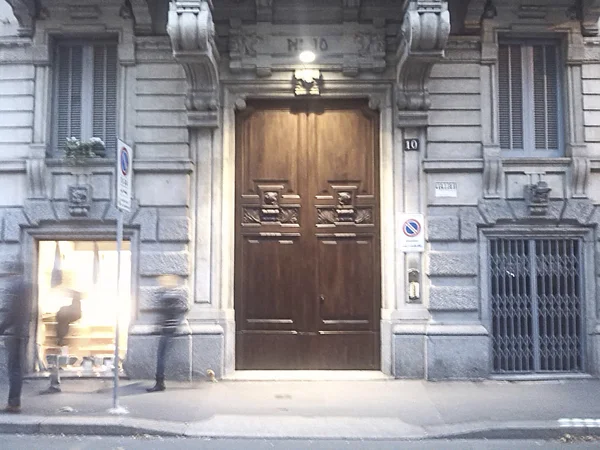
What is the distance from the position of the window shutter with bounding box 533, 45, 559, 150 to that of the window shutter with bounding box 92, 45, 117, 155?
6.84 m

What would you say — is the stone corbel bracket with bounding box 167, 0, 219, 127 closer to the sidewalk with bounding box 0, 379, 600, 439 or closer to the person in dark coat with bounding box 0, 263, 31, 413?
the person in dark coat with bounding box 0, 263, 31, 413

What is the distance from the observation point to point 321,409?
8375mm

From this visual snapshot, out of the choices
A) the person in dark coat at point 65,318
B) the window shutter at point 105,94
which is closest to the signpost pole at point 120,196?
the person in dark coat at point 65,318

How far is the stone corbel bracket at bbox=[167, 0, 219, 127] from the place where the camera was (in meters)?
9.20

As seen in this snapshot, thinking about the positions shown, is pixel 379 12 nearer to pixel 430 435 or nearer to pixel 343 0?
pixel 343 0

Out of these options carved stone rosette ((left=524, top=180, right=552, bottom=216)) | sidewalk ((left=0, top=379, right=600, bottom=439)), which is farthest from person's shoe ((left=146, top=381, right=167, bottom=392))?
carved stone rosette ((left=524, top=180, right=552, bottom=216))

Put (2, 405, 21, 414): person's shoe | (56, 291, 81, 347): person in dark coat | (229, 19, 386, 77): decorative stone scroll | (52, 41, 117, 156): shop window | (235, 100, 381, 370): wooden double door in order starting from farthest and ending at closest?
(52, 41, 117, 156): shop window < (235, 100, 381, 370): wooden double door < (229, 19, 386, 77): decorative stone scroll < (56, 291, 81, 347): person in dark coat < (2, 405, 21, 414): person's shoe

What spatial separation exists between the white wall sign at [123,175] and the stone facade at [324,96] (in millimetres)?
1704

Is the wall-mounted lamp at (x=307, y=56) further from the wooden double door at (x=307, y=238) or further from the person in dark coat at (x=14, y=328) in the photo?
the person in dark coat at (x=14, y=328)

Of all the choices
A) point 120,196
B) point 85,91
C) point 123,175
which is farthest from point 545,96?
point 85,91

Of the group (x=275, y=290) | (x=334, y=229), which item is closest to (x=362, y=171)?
(x=334, y=229)

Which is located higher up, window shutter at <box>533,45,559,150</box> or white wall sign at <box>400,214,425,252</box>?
window shutter at <box>533,45,559,150</box>

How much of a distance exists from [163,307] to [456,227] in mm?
4598

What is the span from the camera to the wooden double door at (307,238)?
1042cm
